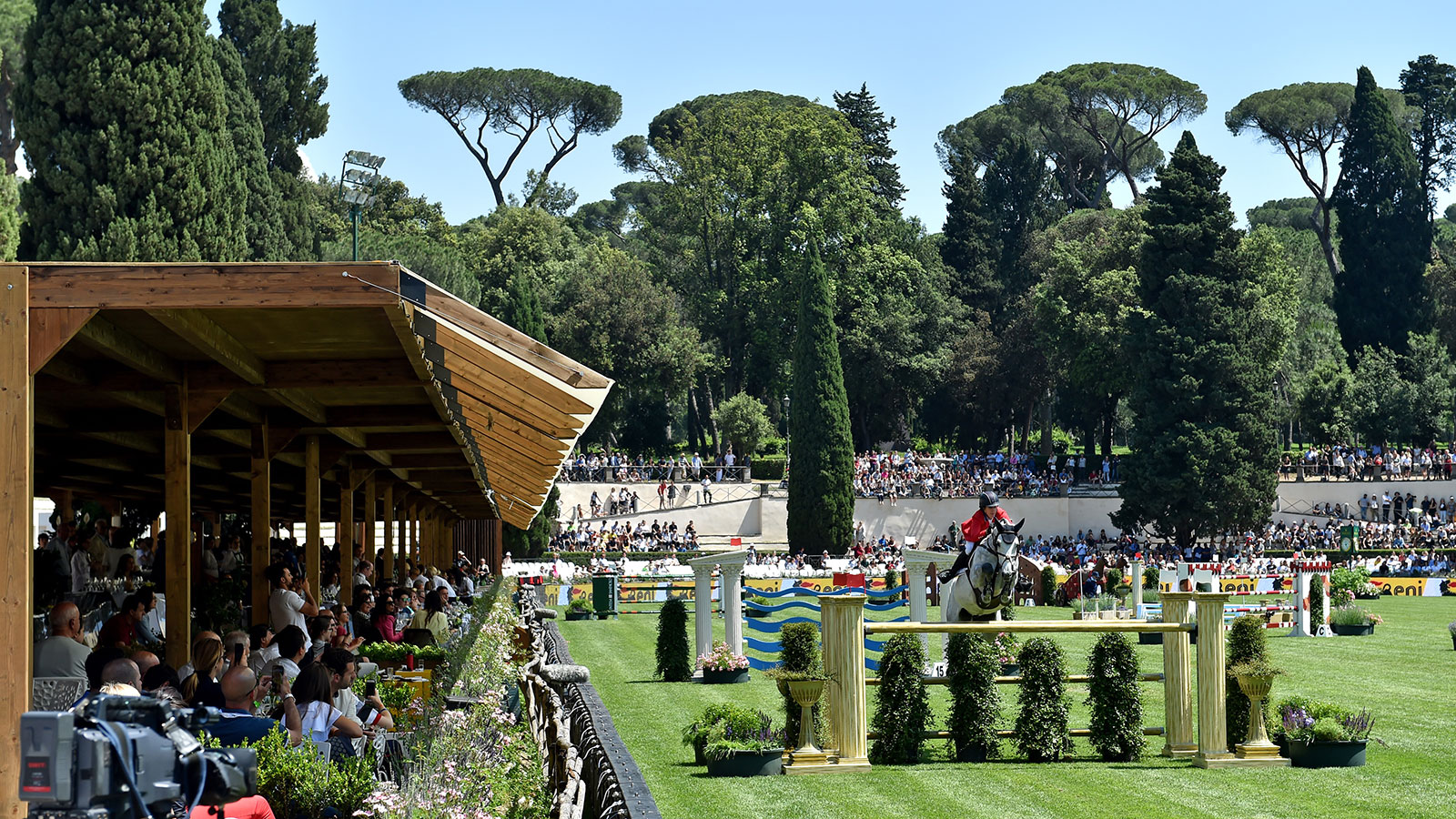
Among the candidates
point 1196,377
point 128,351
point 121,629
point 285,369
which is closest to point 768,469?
point 1196,377

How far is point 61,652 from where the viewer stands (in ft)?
27.5

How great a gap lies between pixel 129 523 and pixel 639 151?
235 ft

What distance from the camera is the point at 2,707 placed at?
614cm

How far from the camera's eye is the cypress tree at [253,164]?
3831 centimetres

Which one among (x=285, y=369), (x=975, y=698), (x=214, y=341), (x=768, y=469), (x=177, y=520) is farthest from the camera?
(x=768, y=469)

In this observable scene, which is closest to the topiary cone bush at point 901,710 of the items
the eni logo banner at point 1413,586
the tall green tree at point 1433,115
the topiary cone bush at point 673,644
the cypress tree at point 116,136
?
the topiary cone bush at point 673,644

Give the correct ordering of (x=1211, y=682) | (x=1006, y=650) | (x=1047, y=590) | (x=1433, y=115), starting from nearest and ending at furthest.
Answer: (x=1211, y=682), (x=1006, y=650), (x=1047, y=590), (x=1433, y=115)

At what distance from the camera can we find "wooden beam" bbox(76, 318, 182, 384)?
25.1 ft

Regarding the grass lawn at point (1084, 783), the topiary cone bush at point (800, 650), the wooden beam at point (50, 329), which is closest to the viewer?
the wooden beam at point (50, 329)

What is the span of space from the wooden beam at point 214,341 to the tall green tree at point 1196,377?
46.0 m

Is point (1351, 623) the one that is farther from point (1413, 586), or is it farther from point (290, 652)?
point (290, 652)

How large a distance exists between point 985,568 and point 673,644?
8.83 metres

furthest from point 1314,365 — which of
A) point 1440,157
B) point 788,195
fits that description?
point 788,195

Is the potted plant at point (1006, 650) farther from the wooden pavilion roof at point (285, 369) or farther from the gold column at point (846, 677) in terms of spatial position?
the wooden pavilion roof at point (285, 369)
